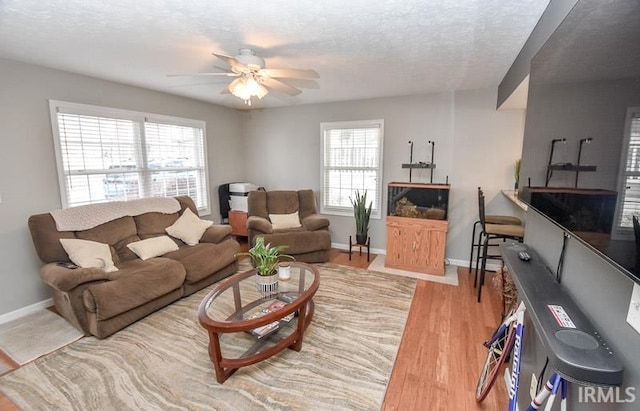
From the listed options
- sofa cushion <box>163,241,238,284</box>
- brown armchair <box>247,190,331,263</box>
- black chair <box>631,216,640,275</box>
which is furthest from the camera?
brown armchair <box>247,190,331,263</box>

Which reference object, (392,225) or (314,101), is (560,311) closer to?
(392,225)

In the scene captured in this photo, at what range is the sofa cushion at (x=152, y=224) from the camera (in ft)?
11.2

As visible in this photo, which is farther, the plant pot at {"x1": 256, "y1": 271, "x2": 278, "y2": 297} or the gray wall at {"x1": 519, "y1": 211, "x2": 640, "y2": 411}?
the plant pot at {"x1": 256, "y1": 271, "x2": 278, "y2": 297}

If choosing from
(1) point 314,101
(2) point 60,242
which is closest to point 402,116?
(1) point 314,101

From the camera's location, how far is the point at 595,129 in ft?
2.97

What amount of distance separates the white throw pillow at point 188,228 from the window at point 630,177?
3684 mm

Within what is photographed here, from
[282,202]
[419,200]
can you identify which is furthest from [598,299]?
[282,202]

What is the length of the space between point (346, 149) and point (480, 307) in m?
2.87

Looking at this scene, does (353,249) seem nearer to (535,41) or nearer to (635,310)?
(535,41)

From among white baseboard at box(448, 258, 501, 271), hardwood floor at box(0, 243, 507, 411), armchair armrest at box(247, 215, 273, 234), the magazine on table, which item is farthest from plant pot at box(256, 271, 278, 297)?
white baseboard at box(448, 258, 501, 271)

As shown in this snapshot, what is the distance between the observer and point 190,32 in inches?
83.0

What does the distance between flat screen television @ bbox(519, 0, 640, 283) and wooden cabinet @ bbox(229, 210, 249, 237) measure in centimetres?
428

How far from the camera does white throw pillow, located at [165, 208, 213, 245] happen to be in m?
3.56

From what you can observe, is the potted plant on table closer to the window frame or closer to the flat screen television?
the flat screen television
